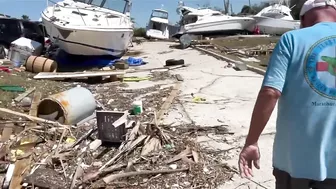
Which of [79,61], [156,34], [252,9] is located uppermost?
[79,61]

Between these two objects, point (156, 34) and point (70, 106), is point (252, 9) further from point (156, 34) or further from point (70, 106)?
point (70, 106)

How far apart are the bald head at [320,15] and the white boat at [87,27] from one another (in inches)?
570

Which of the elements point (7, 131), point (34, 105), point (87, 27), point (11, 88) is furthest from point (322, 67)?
point (87, 27)

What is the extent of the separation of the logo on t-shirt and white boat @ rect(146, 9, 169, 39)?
1319 inches

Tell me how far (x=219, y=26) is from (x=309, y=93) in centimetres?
3130

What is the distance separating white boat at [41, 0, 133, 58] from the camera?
54.8 feet

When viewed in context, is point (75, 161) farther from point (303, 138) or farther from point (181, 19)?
point (181, 19)

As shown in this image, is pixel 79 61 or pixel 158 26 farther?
pixel 158 26

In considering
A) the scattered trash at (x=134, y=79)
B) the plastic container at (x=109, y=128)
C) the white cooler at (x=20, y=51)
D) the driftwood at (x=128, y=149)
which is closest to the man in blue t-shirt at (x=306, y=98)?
the driftwood at (x=128, y=149)

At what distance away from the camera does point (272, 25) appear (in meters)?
32.8

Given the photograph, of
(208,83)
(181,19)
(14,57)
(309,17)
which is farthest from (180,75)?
(181,19)

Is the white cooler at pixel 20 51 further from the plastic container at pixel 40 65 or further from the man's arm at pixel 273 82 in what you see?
the man's arm at pixel 273 82

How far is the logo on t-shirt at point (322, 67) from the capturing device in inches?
98.7

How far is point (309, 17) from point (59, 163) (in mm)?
3910
